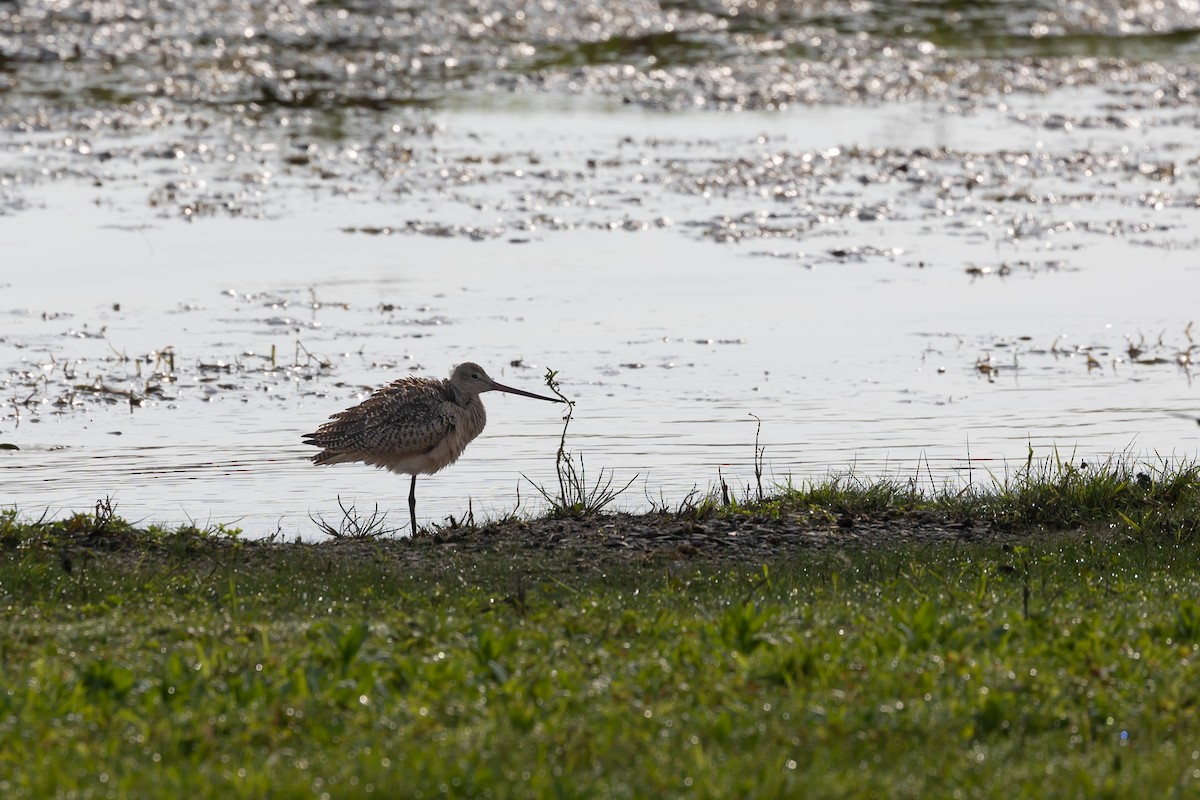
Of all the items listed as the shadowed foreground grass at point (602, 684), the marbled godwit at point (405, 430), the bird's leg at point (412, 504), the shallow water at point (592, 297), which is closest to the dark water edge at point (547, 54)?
the shallow water at point (592, 297)

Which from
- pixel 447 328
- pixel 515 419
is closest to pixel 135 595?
pixel 515 419

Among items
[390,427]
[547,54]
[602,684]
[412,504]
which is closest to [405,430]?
[390,427]

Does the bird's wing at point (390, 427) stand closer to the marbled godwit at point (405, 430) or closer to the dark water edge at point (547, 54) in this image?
the marbled godwit at point (405, 430)

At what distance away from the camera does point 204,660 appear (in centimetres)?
→ 716

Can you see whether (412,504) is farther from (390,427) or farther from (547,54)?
(547,54)

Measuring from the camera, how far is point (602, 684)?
23.1ft

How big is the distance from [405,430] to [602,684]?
5.34m

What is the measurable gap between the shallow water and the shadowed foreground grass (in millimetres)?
2954

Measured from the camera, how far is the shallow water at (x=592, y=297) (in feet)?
43.5

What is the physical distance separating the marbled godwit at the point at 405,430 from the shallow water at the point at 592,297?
37 centimetres

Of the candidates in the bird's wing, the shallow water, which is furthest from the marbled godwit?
the shallow water

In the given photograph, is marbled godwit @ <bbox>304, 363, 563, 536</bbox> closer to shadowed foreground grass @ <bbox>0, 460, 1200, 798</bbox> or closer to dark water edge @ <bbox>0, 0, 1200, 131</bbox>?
shadowed foreground grass @ <bbox>0, 460, 1200, 798</bbox>

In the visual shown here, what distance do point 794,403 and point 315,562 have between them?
5789 millimetres

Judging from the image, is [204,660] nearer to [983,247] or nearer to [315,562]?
[315,562]
